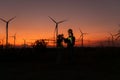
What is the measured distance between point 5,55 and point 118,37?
29.3ft

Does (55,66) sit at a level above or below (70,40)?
below

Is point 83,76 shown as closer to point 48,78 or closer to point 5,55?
point 48,78

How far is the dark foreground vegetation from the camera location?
17.3 meters

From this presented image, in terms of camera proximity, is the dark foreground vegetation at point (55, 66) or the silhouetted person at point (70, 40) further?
the silhouetted person at point (70, 40)

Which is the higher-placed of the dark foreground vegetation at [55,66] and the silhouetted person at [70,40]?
the silhouetted person at [70,40]

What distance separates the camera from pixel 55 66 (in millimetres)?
22344

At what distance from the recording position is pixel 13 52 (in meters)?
29.3

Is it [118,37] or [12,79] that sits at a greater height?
[118,37]

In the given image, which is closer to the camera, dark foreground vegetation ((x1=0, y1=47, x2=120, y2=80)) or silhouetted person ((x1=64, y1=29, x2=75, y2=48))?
dark foreground vegetation ((x1=0, y1=47, x2=120, y2=80))

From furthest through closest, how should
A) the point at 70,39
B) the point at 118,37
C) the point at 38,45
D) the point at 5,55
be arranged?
the point at 38,45 < the point at 118,37 < the point at 5,55 < the point at 70,39

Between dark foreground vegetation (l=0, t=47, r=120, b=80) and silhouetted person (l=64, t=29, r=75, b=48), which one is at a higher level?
silhouetted person (l=64, t=29, r=75, b=48)

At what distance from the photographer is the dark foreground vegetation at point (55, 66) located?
17.3m

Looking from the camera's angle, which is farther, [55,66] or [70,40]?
[70,40]

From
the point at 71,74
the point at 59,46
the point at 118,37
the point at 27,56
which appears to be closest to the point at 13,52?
the point at 27,56
